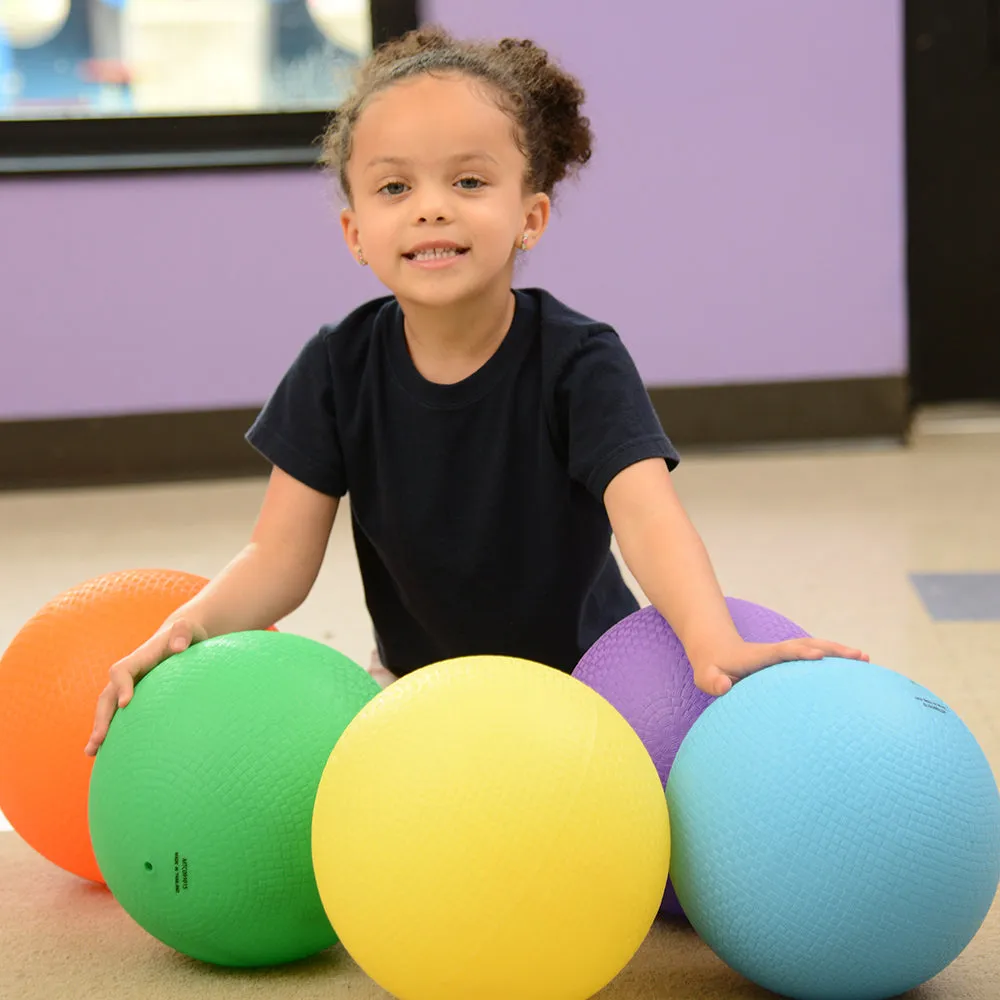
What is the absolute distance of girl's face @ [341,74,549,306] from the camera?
160 centimetres

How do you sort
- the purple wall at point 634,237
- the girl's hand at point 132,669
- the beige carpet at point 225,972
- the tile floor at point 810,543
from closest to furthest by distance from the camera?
the beige carpet at point 225,972 → the girl's hand at point 132,669 → the tile floor at point 810,543 → the purple wall at point 634,237

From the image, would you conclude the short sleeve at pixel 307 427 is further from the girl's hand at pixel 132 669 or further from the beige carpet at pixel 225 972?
the beige carpet at pixel 225 972

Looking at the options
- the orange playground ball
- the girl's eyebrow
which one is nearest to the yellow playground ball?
the orange playground ball

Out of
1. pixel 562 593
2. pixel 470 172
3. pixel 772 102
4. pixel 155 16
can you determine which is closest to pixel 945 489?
pixel 772 102

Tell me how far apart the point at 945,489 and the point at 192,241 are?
211 centimetres

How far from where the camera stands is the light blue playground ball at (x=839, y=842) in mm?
1165

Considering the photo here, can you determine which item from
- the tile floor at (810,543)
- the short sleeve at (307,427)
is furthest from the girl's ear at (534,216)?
the tile floor at (810,543)

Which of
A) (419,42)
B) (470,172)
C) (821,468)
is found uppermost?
(419,42)

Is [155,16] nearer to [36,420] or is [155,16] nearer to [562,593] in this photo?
[36,420]

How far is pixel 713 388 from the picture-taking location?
412cm

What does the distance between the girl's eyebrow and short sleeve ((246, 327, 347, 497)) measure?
0.84ft

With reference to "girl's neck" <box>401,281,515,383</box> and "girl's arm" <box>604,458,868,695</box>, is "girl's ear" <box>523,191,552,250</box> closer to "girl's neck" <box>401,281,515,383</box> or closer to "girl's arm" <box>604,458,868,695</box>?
"girl's neck" <box>401,281,515,383</box>

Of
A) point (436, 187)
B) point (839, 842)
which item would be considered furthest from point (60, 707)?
point (839, 842)

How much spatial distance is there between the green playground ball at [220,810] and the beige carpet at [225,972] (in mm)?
25
